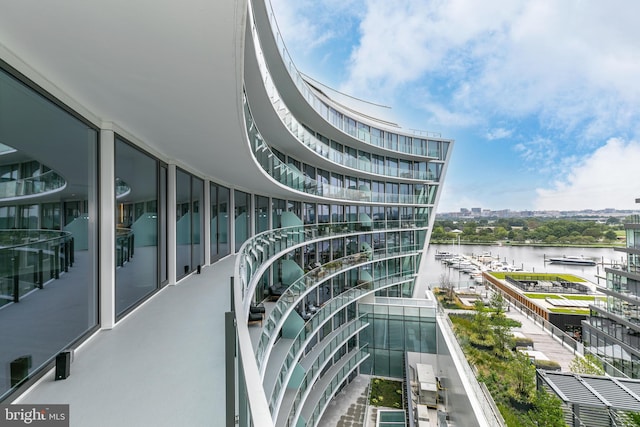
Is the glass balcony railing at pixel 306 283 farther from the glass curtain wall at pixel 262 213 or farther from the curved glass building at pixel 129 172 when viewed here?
the glass curtain wall at pixel 262 213

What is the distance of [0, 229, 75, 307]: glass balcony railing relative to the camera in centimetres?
263

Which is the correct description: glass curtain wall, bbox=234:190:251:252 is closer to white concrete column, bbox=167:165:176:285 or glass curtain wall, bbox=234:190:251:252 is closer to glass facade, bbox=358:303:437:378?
white concrete column, bbox=167:165:176:285

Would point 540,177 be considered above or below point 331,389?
above

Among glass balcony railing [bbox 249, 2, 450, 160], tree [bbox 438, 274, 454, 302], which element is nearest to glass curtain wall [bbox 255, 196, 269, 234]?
glass balcony railing [bbox 249, 2, 450, 160]

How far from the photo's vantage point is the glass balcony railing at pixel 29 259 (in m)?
2.63

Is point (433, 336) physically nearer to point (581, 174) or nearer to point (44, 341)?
point (44, 341)

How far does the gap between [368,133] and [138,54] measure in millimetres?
20693

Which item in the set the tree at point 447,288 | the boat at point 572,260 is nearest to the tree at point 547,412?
the tree at point 447,288

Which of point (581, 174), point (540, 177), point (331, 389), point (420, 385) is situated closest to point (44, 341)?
point (331, 389)

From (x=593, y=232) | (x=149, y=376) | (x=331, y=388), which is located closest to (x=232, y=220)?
(x=149, y=376)

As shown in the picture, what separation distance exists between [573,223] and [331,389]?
55748 mm

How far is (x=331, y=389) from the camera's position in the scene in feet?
48.5

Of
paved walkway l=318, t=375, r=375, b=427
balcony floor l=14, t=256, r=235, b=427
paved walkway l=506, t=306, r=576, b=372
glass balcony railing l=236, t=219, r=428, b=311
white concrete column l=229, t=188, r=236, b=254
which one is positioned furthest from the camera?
paved walkway l=506, t=306, r=576, b=372

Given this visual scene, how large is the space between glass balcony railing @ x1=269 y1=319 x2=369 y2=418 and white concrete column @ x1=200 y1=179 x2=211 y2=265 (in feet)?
15.5
